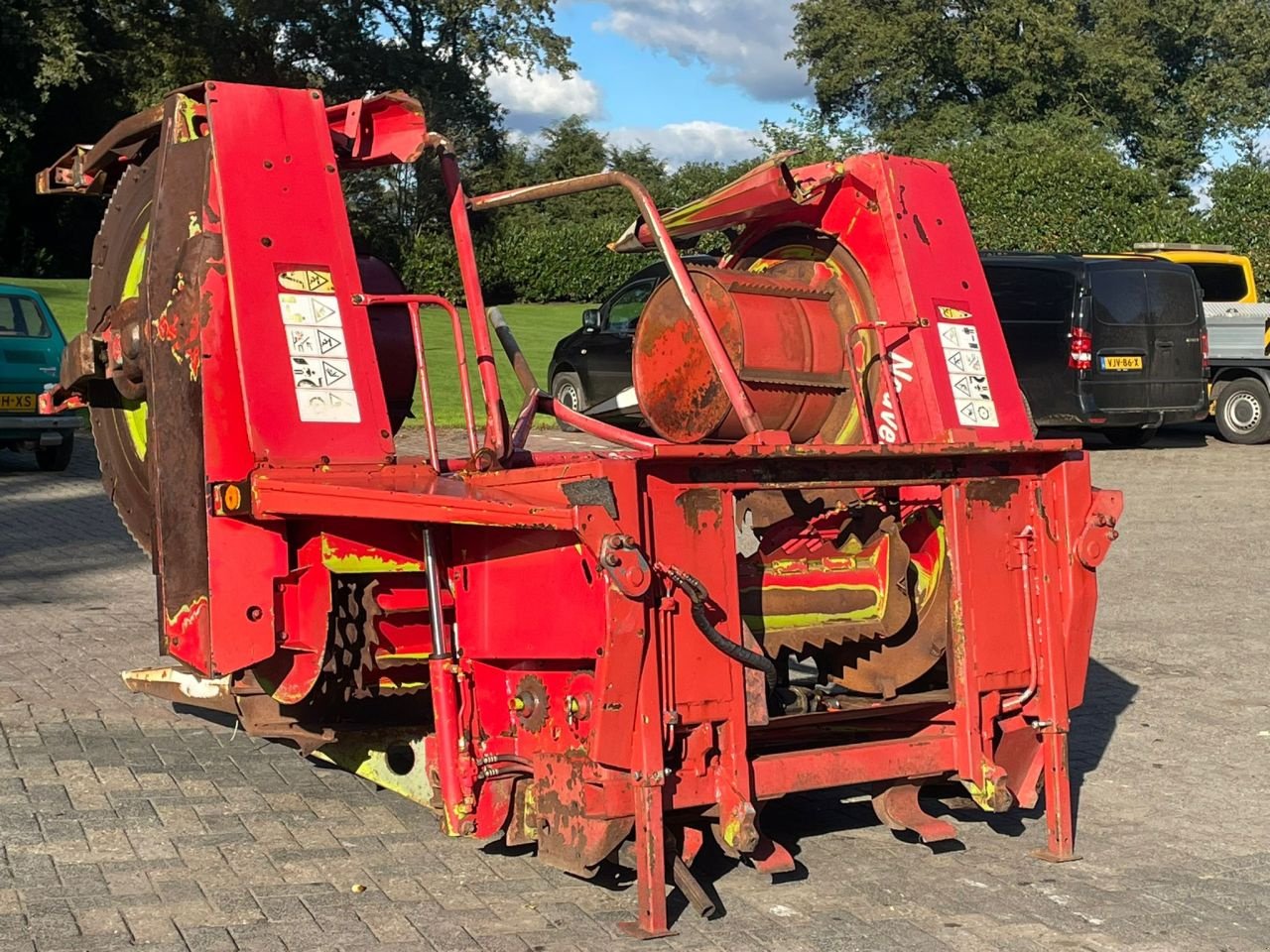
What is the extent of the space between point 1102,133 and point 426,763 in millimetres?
48665

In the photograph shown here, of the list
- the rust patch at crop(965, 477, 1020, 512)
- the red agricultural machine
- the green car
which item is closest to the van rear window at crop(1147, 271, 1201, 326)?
the green car

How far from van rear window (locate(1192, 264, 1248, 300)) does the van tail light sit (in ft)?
20.5

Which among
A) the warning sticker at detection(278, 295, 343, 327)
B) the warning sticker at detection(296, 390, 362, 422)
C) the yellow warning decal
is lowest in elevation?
the warning sticker at detection(296, 390, 362, 422)

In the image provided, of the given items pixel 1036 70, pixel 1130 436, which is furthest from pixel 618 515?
pixel 1036 70

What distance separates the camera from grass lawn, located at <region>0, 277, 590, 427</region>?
16547 mm

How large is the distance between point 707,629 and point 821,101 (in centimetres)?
5415

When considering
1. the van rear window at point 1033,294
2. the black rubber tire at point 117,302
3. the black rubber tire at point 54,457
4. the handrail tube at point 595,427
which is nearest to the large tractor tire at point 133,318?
the black rubber tire at point 117,302

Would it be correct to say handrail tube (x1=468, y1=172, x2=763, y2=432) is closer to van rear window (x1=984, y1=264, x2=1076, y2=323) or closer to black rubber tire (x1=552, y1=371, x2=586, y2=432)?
van rear window (x1=984, y1=264, x2=1076, y2=323)

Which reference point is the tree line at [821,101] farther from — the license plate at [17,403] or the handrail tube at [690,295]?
the handrail tube at [690,295]

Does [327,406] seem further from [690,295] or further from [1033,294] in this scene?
[1033,294]

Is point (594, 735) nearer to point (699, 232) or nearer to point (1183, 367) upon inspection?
point (699, 232)

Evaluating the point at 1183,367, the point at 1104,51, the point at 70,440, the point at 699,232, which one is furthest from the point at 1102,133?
the point at 699,232

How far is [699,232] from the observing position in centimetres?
561

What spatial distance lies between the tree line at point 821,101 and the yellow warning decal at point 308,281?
1430cm
